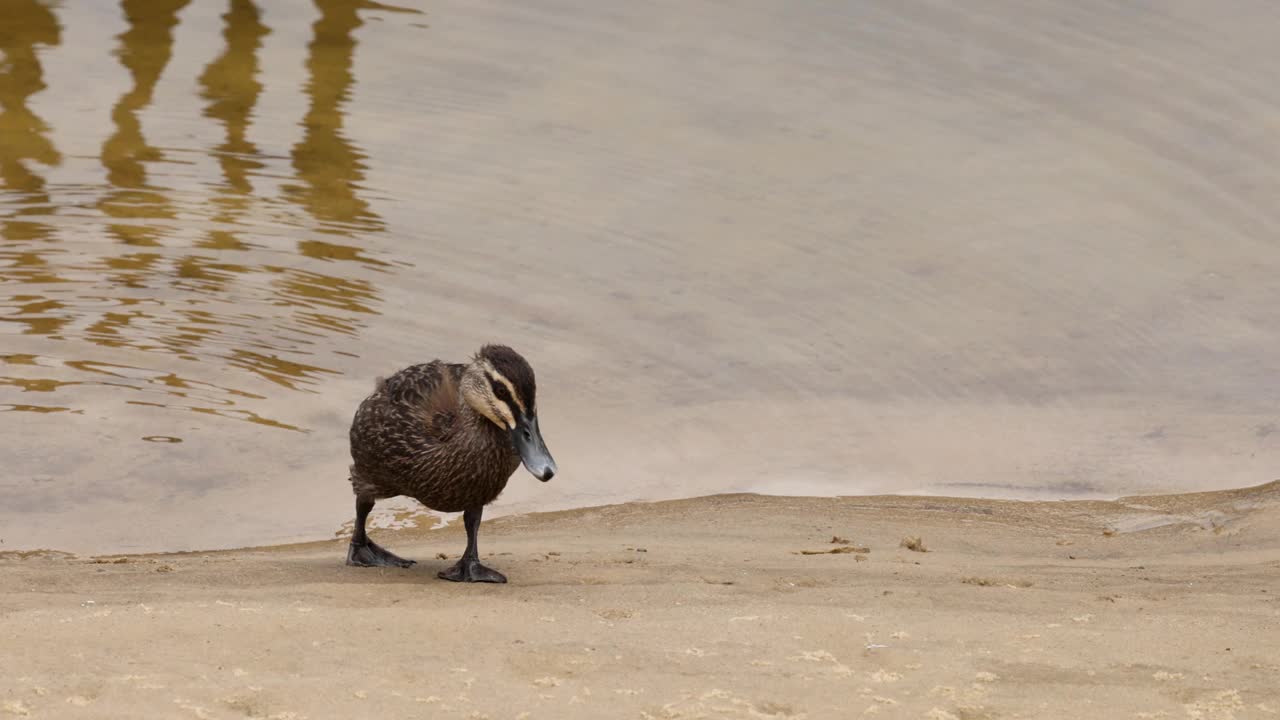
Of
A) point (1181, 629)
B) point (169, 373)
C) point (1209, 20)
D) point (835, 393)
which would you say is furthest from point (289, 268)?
point (1209, 20)

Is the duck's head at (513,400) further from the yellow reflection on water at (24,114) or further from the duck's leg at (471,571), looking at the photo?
the yellow reflection on water at (24,114)

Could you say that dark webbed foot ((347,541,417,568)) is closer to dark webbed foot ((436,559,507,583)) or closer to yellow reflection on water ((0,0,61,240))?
dark webbed foot ((436,559,507,583))

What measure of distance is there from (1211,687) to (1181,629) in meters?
0.54

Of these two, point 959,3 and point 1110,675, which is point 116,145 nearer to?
point 959,3

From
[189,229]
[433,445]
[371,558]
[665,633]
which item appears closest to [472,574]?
[433,445]

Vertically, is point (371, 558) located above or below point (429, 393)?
below

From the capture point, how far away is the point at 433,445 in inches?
222

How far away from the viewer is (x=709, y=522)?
705 centimetres

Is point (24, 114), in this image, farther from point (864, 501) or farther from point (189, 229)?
point (864, 501)

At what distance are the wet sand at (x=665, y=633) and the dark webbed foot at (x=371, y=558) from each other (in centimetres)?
11

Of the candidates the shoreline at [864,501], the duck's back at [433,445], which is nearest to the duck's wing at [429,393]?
the duck's back at [433,445]

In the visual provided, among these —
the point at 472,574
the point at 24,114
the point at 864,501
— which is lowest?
the point at 24,114

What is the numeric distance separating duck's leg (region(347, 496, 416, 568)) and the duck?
8.3 inches

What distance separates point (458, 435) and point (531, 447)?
345 mm
